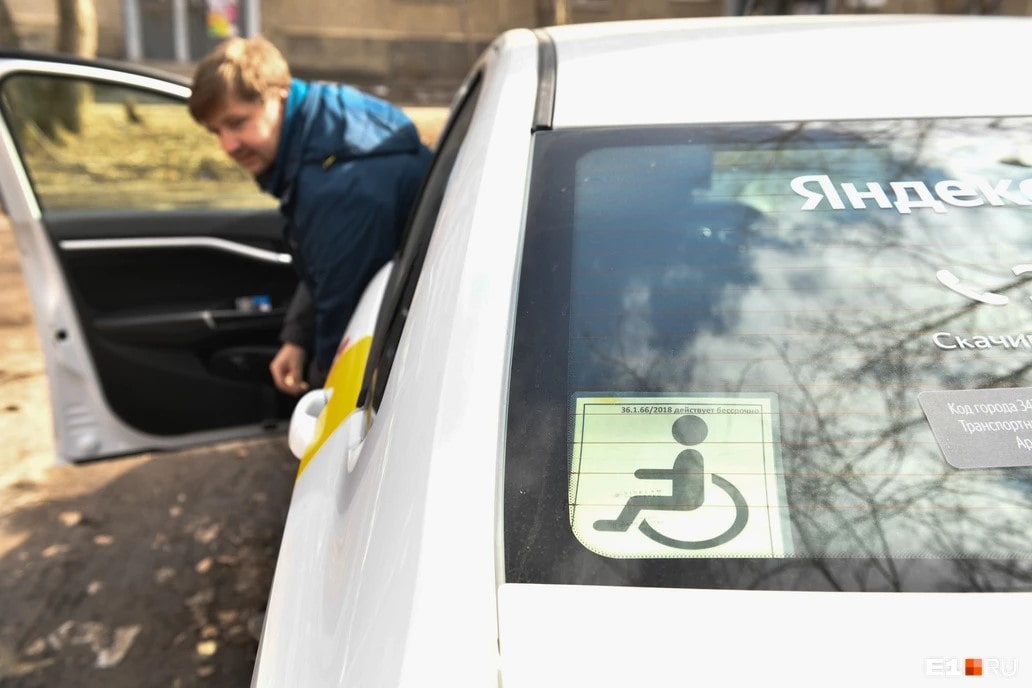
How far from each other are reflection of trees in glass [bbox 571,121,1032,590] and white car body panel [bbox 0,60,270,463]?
8.56 feet

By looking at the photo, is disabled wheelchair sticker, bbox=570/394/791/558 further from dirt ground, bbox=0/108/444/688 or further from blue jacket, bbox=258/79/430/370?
dirt ground, bbox=0/108/444/688

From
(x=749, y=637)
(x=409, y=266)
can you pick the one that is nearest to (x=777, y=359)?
(x=749, y=637)

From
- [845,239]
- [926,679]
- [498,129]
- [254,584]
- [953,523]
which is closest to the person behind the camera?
[926,679]

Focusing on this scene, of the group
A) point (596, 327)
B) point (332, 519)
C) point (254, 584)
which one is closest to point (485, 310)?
point (596, 327)

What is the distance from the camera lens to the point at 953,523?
4.12 ft

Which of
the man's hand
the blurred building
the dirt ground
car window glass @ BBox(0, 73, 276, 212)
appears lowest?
the dirt ground

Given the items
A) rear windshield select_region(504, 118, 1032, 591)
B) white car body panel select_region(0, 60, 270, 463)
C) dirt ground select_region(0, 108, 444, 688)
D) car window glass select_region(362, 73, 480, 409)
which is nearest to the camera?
rear windshield select_region(504, 118, 1032, 591)

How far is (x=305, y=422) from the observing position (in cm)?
201

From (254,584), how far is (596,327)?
2.61 metres

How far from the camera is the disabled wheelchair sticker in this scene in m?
1.25

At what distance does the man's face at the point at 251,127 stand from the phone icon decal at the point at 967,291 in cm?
201

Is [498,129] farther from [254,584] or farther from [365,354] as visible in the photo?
[254,584]

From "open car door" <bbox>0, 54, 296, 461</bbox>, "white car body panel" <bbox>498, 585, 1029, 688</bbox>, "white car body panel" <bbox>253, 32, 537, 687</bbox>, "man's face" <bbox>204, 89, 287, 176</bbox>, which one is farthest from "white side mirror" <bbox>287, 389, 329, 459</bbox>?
"open car door" <bbox>0, 54, 296, 461</bbox>

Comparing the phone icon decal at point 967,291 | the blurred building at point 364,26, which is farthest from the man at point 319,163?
the blurred building at point 364,26
